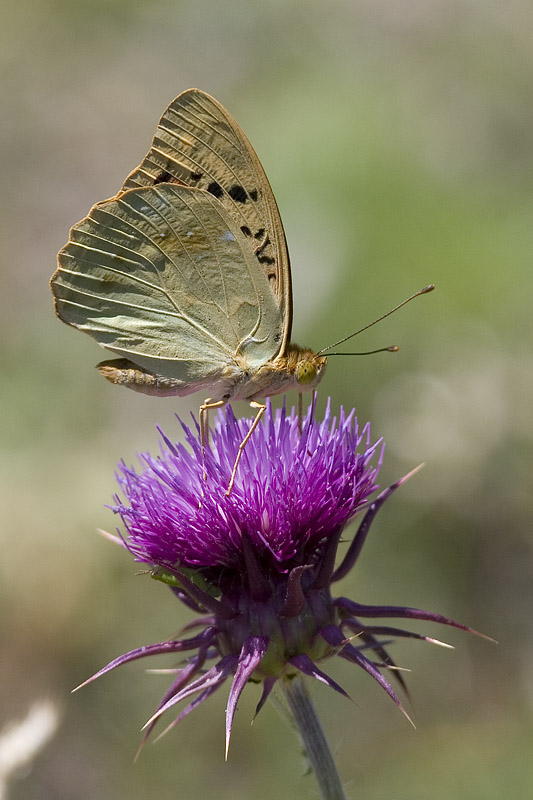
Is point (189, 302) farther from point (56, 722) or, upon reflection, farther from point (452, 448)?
point (452, 448)

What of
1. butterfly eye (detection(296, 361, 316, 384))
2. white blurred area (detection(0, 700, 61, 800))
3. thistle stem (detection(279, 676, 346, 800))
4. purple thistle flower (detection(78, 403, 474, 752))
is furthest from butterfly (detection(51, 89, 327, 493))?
white blurred area (detection(0, 700, 61, 800))

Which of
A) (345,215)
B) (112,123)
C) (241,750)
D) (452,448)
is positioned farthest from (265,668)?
(112,123)

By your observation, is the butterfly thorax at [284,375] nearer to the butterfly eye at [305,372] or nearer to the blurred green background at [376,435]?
the butterfly eye at [305,372]

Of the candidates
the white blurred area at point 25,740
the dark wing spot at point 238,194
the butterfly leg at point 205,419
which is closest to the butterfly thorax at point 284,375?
the butterfly leg at point 205,419

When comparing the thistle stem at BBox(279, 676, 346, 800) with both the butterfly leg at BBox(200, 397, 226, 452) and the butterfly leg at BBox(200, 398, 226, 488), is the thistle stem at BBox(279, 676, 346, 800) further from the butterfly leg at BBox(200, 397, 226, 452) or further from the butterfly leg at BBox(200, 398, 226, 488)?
the butterfly leg at BBox(200, 397, 226, 452)

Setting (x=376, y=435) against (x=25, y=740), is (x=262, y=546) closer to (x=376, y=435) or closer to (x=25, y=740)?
(x=25, y=740)

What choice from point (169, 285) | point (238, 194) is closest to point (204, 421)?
point (169, 285)

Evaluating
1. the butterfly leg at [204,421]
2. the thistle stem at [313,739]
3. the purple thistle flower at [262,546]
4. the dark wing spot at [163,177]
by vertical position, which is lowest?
the thistle stem at [313,739]
